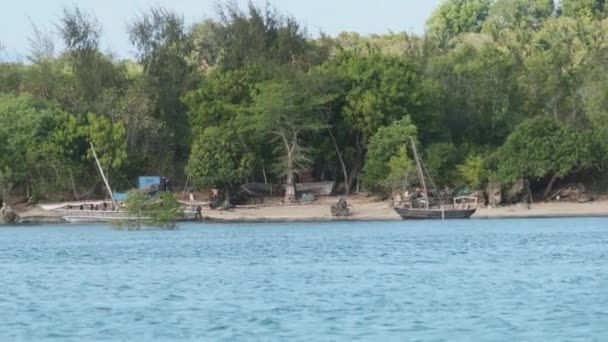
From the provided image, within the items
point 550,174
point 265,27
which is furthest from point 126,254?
point 265,27

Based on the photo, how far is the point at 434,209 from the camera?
8144cm

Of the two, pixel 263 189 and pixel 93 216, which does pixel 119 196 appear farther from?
pixel 263 189

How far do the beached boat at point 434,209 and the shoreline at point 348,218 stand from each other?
72cm

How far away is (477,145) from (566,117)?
265 inches

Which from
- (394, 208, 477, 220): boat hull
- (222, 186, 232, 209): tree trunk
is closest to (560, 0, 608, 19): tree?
(394, 208, 477, 220): boat hull

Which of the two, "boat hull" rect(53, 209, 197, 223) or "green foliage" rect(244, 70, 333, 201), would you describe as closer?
"boat hull" rect(53, 209, 197, 223)

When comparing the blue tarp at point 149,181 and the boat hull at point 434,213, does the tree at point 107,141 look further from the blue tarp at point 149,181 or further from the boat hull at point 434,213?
the boat hull at point 434,213

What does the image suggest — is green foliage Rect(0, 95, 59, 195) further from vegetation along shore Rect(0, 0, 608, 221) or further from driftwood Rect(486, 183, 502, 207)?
driftwood Rect(486, 183, 502, 207)

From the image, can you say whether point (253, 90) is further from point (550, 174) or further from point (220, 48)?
point (550, 174)

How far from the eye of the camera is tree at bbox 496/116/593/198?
78.4 meters

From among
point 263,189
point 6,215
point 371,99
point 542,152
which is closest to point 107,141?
point 6,215

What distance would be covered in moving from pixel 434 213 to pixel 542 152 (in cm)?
Result: 748

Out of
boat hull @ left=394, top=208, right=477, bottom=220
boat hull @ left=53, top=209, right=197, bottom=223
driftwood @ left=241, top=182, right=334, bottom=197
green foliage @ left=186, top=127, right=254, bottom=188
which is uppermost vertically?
green foliage @ left=186, top=127, right=254, bottom=188

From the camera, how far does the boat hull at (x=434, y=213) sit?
262 ft
